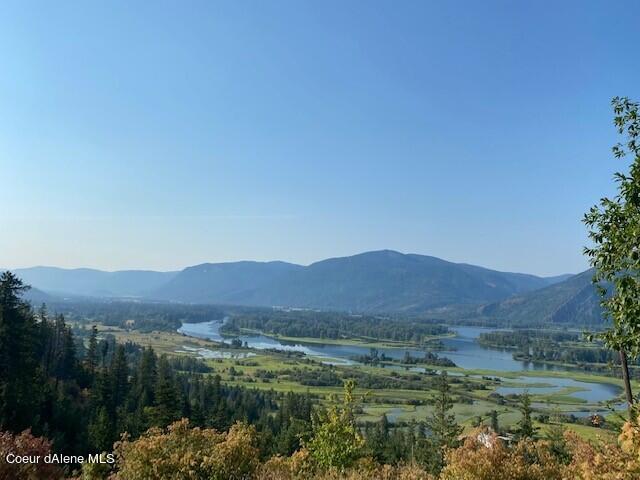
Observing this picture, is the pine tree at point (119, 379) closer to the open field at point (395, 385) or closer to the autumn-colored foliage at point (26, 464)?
the open field at point (395, 385)

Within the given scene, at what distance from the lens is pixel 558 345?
543ft

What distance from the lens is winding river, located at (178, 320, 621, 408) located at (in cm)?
8781

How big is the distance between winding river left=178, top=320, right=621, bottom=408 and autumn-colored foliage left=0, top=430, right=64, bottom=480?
Answer: 263 feet

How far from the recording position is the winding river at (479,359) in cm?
8781

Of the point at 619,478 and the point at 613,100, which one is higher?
the point at 613,100

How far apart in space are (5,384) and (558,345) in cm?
17268

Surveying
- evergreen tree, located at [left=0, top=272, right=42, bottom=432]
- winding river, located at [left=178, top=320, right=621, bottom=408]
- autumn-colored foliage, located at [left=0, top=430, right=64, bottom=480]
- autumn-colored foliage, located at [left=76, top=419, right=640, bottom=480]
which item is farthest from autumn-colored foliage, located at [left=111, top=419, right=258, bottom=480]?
winding river, located at [left=178, top=320, right=621, bottom=408]

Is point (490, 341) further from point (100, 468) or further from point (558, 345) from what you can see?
point (100, 468)

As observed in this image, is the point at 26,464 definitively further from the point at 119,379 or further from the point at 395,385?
the point at 395,385

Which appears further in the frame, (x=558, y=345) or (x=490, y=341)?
(x=490, y=341)

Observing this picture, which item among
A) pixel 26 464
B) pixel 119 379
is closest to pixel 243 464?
pixel 26 464

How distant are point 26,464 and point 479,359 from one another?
138m

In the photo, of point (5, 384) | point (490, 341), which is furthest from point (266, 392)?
point (490, 341)

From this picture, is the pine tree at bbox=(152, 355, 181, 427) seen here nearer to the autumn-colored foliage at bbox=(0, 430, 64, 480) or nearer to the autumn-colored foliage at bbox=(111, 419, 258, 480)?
the autumn-colored foliage at bbox=(111, 419, 258, 480)
